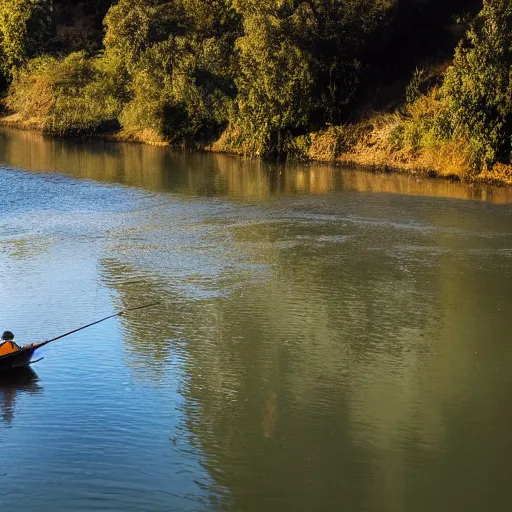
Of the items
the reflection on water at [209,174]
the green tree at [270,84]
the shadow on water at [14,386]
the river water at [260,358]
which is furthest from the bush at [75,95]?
the shadow on water at [14,386]

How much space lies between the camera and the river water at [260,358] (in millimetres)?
8742

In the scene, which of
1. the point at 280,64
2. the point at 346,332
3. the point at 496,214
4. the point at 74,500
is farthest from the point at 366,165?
the point at 74,500

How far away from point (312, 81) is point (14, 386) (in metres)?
24.7

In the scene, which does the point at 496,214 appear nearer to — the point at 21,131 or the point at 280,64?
the point at 280,64

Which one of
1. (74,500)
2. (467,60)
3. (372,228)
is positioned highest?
(467,60)

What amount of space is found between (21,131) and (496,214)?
32.2 meters

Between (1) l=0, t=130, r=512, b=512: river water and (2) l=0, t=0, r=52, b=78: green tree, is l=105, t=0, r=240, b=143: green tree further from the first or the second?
(1) l=0, t=130, r=512, b=512: river water

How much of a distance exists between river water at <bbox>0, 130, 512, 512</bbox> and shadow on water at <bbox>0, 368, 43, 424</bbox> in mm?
33

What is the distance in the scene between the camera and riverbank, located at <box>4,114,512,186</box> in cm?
2866

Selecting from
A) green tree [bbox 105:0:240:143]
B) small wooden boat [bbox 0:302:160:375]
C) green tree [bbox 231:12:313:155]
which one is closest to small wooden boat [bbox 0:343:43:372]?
small wooden boat [bbox 0:302:160:375]

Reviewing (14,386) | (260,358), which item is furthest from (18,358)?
(260,358)

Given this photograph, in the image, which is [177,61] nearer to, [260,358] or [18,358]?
[260,358]

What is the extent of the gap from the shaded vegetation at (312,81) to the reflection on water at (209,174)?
144 centimetres

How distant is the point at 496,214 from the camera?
74.8ft
